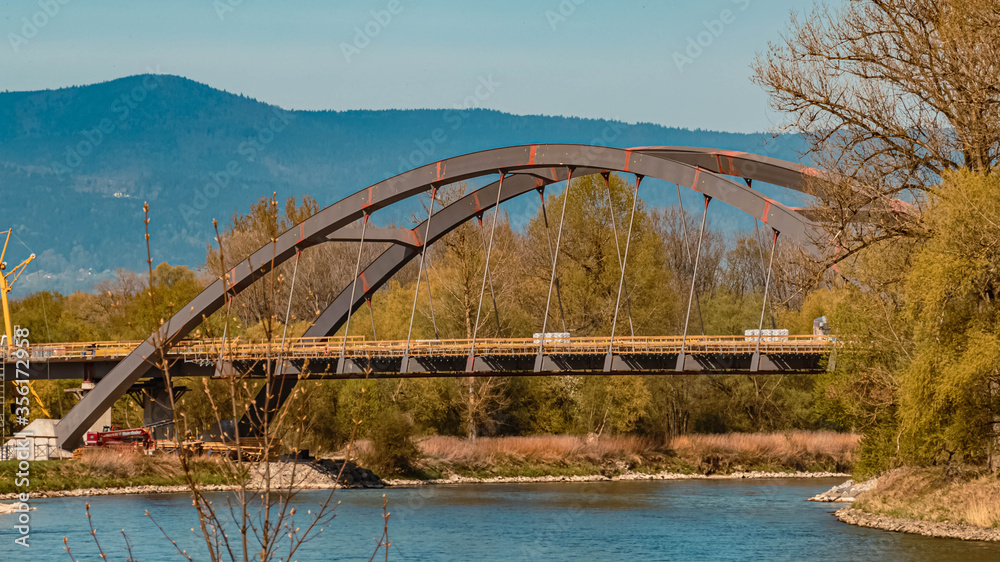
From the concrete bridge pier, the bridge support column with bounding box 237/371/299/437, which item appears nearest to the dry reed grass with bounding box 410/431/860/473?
the bridge support column with bounding box 237/371/299/437

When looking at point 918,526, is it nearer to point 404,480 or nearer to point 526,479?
point 526,479

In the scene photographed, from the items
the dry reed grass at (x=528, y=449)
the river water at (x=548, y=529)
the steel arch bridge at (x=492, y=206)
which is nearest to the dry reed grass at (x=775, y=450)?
the dry reed grass at (x=528, y=449)

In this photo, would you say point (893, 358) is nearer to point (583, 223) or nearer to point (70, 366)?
point (583, 223)

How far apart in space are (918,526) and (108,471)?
34.0m

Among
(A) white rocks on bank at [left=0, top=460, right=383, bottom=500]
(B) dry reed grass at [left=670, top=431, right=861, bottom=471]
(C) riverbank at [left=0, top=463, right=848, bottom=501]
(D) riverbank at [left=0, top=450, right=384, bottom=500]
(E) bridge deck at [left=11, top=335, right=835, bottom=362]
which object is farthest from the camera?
(B) dry reed grass at [left=670, top=431, right=861, bottom=471]

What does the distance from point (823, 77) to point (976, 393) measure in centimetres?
806

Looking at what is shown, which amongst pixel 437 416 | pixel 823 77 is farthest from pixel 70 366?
pixel 823 77

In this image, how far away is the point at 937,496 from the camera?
2956 centimetres

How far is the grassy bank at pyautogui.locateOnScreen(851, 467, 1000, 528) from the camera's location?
1067 inches

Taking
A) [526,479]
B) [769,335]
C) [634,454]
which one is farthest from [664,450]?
[769,335]

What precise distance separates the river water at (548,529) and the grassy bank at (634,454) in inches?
312

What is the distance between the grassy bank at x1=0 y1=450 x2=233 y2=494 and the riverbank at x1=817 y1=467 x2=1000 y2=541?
25.8 meters

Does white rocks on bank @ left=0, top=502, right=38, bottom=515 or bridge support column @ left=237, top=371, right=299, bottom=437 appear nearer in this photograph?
bridge support column @ left=237, top=371, right=299, bottom=437

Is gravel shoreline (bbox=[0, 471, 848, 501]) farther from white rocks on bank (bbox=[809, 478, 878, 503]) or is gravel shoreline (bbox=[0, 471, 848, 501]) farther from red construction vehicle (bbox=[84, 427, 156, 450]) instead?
white rocks on bank (bbox=[809, 478, 878, 503])
